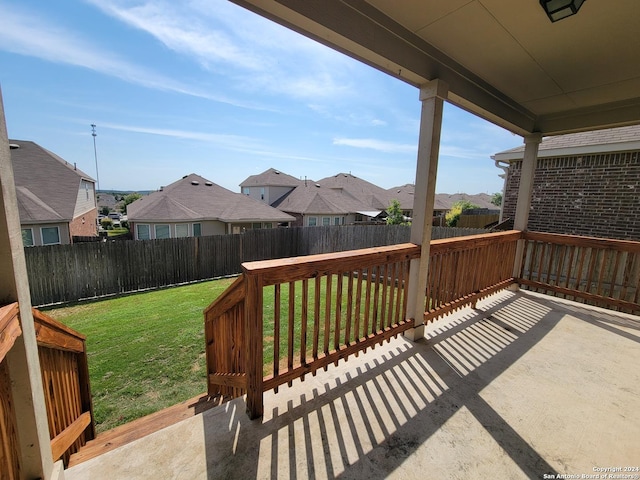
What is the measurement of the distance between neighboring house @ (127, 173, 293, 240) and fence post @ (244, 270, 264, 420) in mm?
12994

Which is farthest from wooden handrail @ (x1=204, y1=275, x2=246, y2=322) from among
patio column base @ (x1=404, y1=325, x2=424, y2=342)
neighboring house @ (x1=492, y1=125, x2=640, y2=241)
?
neighboring house @ (x1=492, y1=125, x2=640, y2=241)

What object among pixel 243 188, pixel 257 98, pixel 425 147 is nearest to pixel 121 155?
pixel 243 188

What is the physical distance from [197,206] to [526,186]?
14.1 metres

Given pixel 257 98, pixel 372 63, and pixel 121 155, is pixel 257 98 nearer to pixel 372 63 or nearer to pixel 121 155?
pixel 372 63

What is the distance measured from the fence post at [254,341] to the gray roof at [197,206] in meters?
13.0

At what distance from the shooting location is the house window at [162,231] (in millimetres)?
13070

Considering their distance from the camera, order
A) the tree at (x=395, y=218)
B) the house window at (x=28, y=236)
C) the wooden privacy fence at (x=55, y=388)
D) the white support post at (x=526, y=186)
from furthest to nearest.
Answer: the tree at (x=395, y=218) < the house window at (x=28, y=236) < the white support post at (x=526, y=186) < the wooden privacy fence at (x=55, y=388)

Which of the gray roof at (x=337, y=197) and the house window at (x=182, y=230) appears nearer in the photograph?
the house window at (x=182, y=230)

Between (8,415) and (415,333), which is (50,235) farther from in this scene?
(415,333)

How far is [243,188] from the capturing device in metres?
26.4

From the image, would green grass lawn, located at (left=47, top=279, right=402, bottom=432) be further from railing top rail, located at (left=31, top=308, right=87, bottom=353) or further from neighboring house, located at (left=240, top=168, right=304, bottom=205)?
neighboring house, located at (left=240, top=168, right=304, bottom=205)

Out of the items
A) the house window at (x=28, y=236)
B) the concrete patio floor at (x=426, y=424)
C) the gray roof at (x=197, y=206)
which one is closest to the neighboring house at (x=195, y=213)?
the gray roof at (x=197, y=206)

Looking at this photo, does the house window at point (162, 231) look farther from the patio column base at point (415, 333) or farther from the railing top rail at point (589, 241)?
the railing top rail at point (589, 241)

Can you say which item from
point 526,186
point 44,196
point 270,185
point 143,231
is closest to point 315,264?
point 526,186
